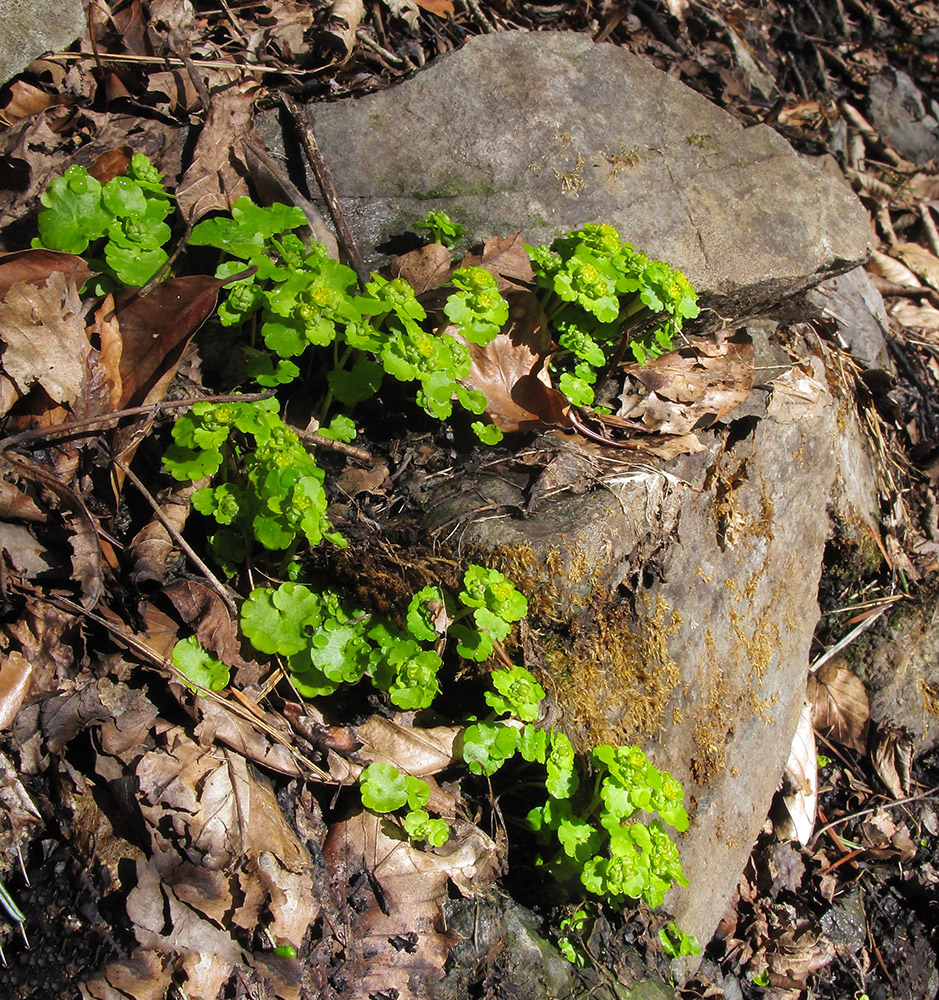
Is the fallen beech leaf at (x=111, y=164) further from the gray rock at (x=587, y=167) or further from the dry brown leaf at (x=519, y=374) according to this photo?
the dry brown leaf at (x=519, y=374)

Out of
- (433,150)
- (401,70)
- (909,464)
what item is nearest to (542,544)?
(433,150)

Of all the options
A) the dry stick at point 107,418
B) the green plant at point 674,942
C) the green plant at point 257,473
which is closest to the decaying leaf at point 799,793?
the green plant at point 674,942

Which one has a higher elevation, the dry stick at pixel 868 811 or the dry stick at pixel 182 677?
the dry stick at pixel 182 677

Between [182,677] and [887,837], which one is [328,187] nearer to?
[182,677]

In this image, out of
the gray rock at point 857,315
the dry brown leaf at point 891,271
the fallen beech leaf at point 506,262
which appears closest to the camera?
the fallen beech leaf at point 506,262

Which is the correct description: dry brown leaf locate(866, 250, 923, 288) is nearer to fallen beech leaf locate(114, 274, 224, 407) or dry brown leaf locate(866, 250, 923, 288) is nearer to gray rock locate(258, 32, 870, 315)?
gray rock locate(258, 32, 870, 315)

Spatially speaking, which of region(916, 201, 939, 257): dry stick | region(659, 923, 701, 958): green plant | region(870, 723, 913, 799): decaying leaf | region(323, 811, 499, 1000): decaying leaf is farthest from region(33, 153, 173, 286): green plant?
region(916, 201, 939, 257): dry stick

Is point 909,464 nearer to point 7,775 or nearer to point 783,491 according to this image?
point 783,491
